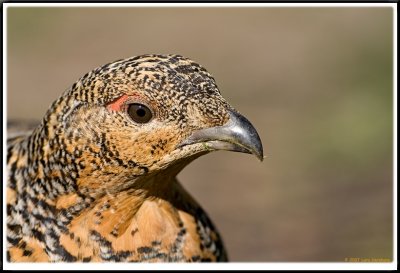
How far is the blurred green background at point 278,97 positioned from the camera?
12555mm

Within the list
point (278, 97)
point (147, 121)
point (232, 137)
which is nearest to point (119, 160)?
point (147, 121)

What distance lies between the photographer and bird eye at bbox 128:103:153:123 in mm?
5664

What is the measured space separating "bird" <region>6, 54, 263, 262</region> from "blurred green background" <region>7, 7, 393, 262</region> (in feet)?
14.8

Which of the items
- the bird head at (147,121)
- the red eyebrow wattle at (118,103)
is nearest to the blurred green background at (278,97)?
the bird head at (147,121)

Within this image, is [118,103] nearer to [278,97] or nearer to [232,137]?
[232,137]

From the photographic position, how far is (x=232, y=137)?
5.65m

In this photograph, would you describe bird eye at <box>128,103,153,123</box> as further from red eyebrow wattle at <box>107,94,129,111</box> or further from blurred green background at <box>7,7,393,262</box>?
blurred green background at <box>7,7,393,262</box>

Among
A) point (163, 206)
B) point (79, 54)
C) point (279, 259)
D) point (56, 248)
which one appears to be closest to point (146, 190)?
point (163, 206)

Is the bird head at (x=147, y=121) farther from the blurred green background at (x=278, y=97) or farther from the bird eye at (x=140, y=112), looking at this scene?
the blurred green background at (x=278, y=97)

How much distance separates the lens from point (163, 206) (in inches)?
257

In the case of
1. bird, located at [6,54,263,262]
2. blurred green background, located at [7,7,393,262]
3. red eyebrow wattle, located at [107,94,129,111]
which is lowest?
blurred green background, located at [7,7,393,262]

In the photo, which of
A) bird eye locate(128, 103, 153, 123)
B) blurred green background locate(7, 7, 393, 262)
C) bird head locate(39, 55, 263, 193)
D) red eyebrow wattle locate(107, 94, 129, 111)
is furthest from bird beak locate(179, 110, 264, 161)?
blurred green background locate(7, 7, 393, 262)

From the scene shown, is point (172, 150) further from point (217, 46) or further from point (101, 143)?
point (217, 46)

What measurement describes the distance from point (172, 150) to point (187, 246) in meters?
1.28
